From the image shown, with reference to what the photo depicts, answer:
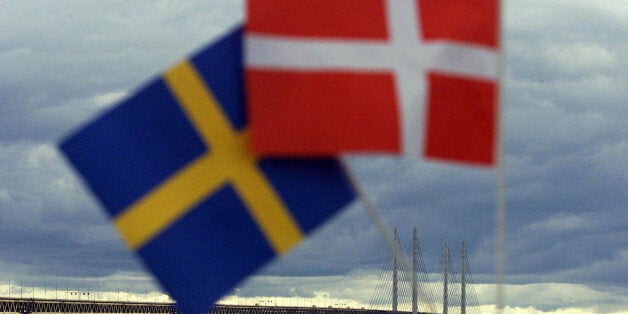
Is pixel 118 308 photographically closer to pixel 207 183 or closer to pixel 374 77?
pixel 207 183

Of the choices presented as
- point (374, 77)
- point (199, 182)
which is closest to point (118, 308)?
point (199, 182)

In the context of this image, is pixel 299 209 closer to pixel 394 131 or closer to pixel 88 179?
pixel 394 131

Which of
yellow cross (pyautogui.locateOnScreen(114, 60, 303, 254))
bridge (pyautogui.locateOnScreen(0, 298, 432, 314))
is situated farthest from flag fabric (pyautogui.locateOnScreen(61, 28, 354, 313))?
bridge (pyautogui.locateOnScreen(0, 298, 432, 314))

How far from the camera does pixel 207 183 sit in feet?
30.3

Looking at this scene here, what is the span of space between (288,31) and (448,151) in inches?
50.1

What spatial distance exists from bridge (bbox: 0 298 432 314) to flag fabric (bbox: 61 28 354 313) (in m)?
108

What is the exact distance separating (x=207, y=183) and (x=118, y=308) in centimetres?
14117

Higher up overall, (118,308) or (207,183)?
(118,308)

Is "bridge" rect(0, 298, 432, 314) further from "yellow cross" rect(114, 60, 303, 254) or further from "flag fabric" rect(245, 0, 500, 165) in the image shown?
"flag fabric" rect(245, 0, 500, 165)

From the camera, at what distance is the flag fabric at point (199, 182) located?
916cm

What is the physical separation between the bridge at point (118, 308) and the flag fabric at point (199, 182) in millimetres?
107892

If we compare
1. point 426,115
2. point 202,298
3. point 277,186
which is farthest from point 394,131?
A: point 202,298

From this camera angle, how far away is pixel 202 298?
920cm

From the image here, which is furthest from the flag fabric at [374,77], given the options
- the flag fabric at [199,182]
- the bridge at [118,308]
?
the bridge at [118,308]
